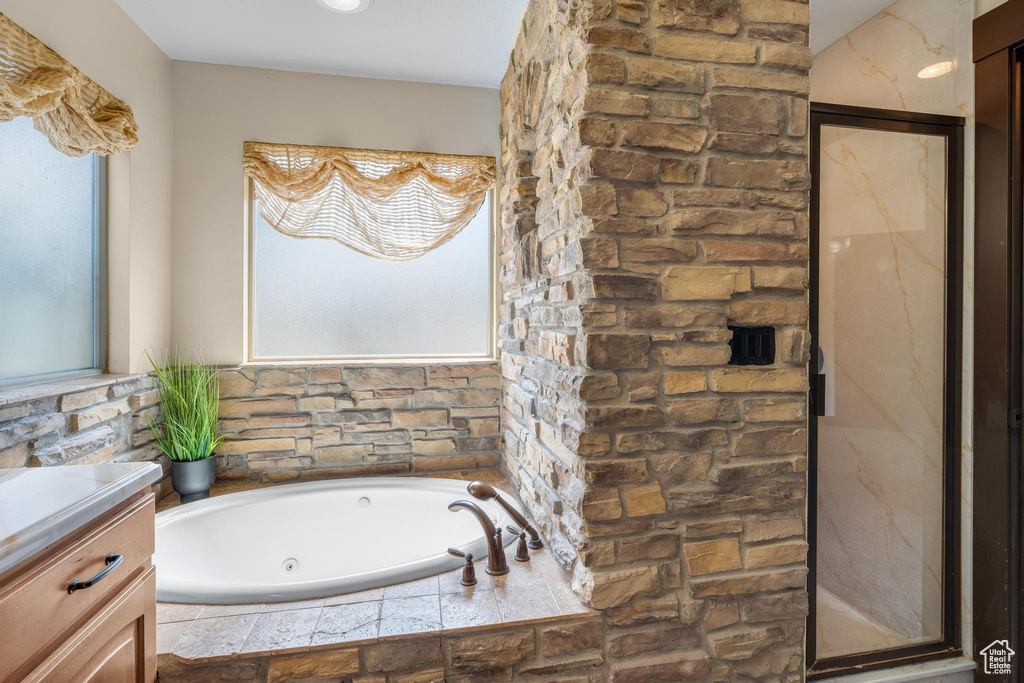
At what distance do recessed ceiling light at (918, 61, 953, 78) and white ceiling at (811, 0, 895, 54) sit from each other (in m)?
0.33

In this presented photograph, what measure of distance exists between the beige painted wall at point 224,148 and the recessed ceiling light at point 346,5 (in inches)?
21.8

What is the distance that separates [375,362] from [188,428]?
2.78 feet

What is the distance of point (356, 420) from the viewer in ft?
8.30

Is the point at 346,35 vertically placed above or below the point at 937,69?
above

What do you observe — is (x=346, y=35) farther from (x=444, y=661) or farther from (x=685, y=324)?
(x=444, y=661)

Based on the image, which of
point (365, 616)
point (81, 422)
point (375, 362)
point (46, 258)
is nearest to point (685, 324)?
point (365, 616)

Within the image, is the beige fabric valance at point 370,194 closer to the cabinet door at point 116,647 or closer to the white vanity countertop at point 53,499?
the white vanity countertop at point 53,499

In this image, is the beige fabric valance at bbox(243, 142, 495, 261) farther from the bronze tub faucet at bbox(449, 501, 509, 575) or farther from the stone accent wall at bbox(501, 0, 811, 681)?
the bronze tub faucet at bbox(449, 501, 509, 575)

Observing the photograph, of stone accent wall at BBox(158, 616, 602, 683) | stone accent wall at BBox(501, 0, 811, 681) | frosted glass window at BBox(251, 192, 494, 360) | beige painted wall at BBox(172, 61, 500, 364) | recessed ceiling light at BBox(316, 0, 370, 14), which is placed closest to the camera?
stone accent wall at BBox(158, 616, 602, 683)

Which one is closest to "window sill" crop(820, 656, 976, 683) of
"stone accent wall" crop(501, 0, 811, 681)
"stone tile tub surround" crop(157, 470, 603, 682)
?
"stone accent wall" crop(501, 0, 811, 681)

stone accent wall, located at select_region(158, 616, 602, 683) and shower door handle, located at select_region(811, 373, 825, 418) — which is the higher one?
shower door handle, located at select_region(811, 373, 825, 418)

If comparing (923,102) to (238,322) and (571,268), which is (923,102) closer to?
(571,268)

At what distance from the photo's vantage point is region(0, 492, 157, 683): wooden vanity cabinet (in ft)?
2.62

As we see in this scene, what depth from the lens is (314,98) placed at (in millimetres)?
2537
